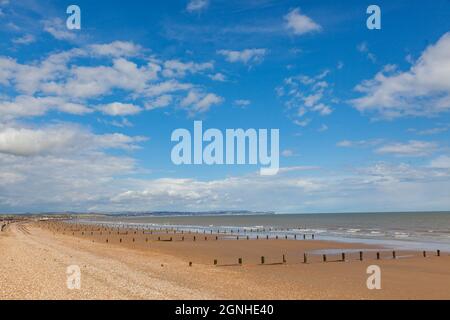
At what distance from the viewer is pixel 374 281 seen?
96.8 ft

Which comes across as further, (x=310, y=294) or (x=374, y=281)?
(x=374, y=281)
